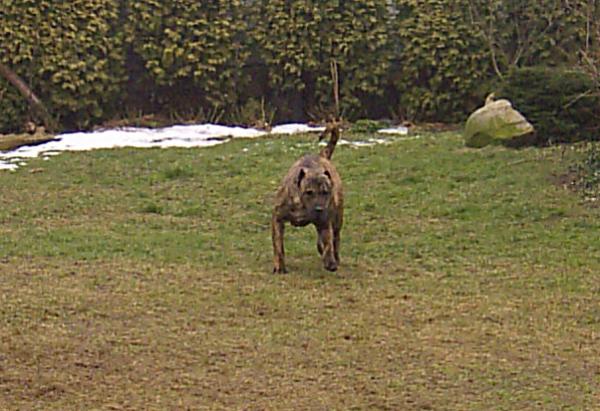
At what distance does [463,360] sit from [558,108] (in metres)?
6.89

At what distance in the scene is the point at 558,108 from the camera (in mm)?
11695

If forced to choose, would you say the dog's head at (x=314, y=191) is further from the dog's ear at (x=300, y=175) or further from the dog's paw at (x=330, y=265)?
the dog's paw at (x=330, y=265)

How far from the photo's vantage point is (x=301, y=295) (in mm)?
6512

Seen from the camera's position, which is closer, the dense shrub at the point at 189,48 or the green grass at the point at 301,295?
the green grass at the point at 301,295

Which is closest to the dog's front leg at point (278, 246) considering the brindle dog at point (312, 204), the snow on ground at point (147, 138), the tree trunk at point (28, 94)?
the brindle dog at point (312, 204)

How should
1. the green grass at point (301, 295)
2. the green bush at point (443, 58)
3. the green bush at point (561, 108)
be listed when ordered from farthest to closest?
1. the green bush at point (443, 58)
2. the green bush at point (561, 108)
3. the green grass at point (301, 295)

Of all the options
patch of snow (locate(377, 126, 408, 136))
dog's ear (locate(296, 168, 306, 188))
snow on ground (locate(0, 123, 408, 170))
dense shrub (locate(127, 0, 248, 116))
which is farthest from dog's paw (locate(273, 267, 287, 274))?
dense shrub (locate(127, 0, 248, 116))

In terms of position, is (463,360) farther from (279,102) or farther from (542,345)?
(279,102)

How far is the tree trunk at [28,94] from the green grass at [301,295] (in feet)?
13.8

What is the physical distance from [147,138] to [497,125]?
463cm

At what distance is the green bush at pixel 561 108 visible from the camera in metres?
11.6

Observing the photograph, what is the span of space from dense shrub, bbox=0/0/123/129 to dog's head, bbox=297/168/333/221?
901 cm

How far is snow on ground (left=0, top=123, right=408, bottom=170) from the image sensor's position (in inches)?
516

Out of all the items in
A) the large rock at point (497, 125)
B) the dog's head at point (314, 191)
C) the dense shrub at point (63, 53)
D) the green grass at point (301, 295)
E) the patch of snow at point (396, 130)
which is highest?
the dense shrub at point (63, 53)
